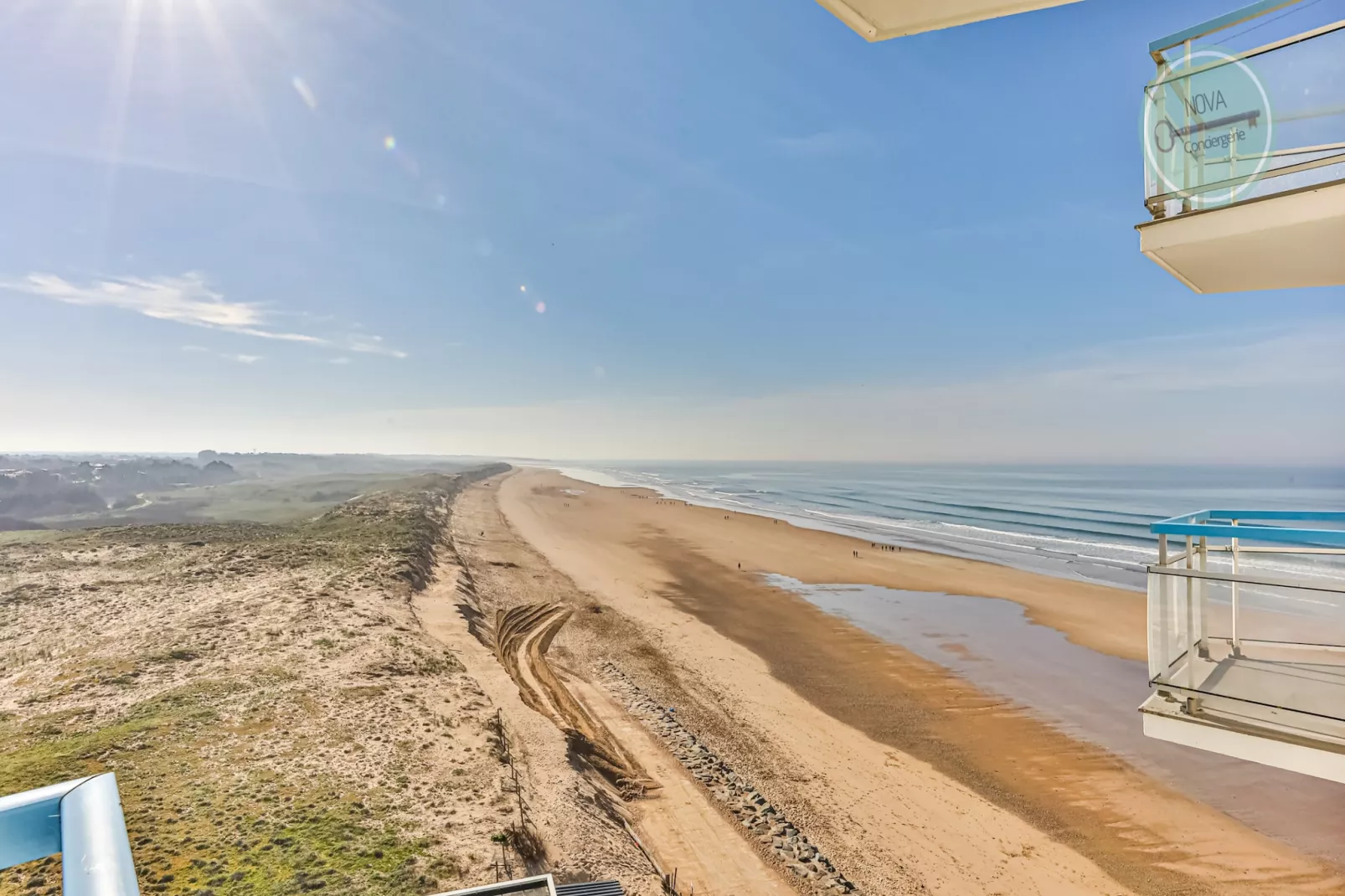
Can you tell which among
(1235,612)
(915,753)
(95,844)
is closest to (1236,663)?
(1235,612)

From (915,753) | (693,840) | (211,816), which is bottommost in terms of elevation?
(915,753)

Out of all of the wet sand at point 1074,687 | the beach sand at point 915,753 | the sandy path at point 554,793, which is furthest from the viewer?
the wet sand at point 1074,687

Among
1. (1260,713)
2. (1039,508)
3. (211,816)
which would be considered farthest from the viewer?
(1039,508)

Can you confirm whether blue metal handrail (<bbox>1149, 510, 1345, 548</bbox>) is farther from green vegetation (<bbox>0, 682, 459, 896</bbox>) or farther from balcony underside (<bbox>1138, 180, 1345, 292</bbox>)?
green vegetation (<bbox>0, 682, 459, 896</bbox>)

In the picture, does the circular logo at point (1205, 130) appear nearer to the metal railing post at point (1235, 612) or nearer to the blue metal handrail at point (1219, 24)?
the blue metal handrail at point (1219, 24)

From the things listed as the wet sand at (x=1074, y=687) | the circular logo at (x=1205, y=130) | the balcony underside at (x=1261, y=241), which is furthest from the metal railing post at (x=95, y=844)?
the wet sand at (x=1074, y=687)

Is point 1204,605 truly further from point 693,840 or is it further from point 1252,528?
point 693,840

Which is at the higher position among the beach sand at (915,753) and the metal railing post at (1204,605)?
the metal railing post at (1204,605)
